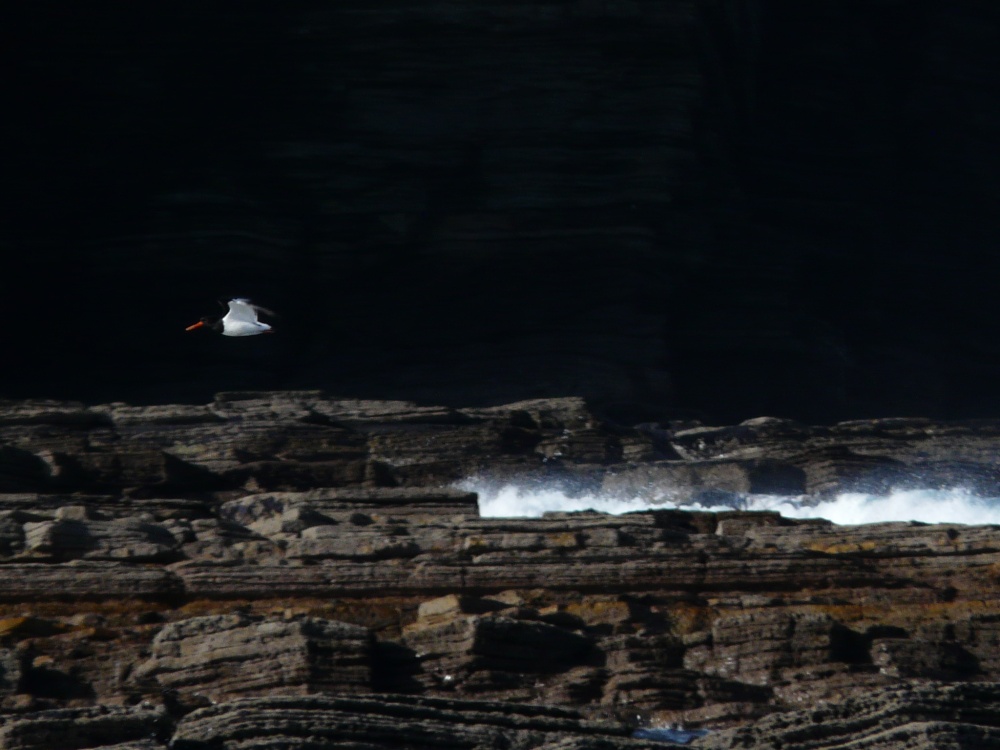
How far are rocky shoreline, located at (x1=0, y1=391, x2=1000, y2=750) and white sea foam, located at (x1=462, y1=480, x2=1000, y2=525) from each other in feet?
15.9

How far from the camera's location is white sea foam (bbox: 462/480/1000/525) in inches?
939

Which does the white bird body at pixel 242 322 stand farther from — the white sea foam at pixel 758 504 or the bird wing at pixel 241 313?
the white sea foam at pixel 758 504

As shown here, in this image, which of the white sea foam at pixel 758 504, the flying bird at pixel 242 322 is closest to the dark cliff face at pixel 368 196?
the white sea foam at pixel 758 504

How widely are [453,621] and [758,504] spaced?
1093 centimetres

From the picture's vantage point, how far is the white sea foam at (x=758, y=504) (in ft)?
78.2

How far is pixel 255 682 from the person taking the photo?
13.4 m

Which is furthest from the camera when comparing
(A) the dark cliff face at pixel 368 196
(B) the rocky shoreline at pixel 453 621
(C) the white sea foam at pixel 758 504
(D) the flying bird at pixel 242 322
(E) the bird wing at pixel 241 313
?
(A) the dark cliff face at pixel 368 196

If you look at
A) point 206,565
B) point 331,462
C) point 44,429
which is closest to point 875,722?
point 206,565

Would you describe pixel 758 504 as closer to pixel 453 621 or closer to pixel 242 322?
pixel 242 322

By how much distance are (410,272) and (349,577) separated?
53.4 ft

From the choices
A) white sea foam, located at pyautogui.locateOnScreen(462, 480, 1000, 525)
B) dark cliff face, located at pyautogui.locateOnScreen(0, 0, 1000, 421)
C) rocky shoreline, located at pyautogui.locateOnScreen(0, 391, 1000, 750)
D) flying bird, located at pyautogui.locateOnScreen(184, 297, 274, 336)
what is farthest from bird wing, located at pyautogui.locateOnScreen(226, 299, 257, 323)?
dark cliff face, located at pyautogui.locateOnScreen(0, 0, 1000, 421)

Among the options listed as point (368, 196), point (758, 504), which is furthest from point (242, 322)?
point (368, 196)

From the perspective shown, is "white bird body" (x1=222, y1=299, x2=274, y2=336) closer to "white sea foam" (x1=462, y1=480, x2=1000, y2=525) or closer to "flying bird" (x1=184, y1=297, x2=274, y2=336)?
"flying bird" (x1=184, y1=297, x2=274, y2=336)

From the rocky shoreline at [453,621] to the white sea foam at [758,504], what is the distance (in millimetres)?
4846
